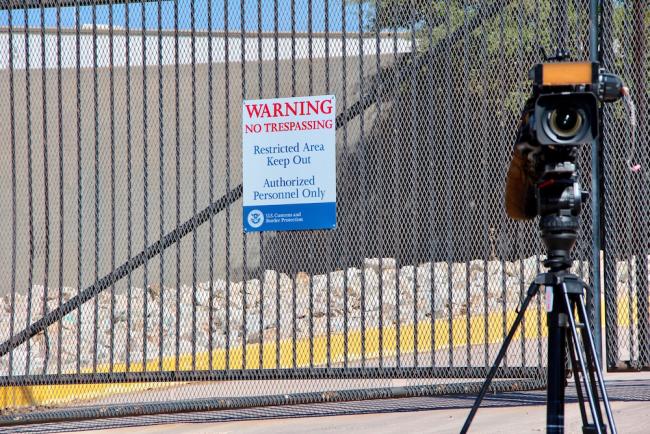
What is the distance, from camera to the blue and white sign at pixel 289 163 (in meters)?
6.20

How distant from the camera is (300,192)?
245 inches

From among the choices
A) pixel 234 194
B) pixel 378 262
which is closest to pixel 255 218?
pixel 234 194

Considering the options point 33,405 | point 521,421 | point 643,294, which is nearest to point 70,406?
point 33,405

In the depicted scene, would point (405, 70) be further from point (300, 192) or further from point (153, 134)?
point (153, 134)

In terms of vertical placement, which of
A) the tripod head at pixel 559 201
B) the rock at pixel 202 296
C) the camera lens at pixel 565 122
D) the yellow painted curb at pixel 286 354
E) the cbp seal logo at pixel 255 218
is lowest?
the yellow painted curb at pixel 286 354

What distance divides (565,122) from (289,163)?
9.13 feet

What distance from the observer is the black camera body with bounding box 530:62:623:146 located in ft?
11.9

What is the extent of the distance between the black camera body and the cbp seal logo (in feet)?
9.33

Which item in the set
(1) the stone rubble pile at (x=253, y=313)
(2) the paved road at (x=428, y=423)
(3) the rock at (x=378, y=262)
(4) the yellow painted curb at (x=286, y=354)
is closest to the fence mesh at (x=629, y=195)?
(4) the yellow painted curb at (x=286, y=354)

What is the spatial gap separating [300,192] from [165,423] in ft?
5.41

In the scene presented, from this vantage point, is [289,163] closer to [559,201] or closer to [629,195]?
[629,195]

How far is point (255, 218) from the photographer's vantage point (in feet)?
20.7

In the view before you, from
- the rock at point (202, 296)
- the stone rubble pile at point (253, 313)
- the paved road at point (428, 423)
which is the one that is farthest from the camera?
the rock at point (202, 296)

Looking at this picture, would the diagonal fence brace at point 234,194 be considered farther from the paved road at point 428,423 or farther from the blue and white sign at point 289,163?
the paved road at point 428,423
